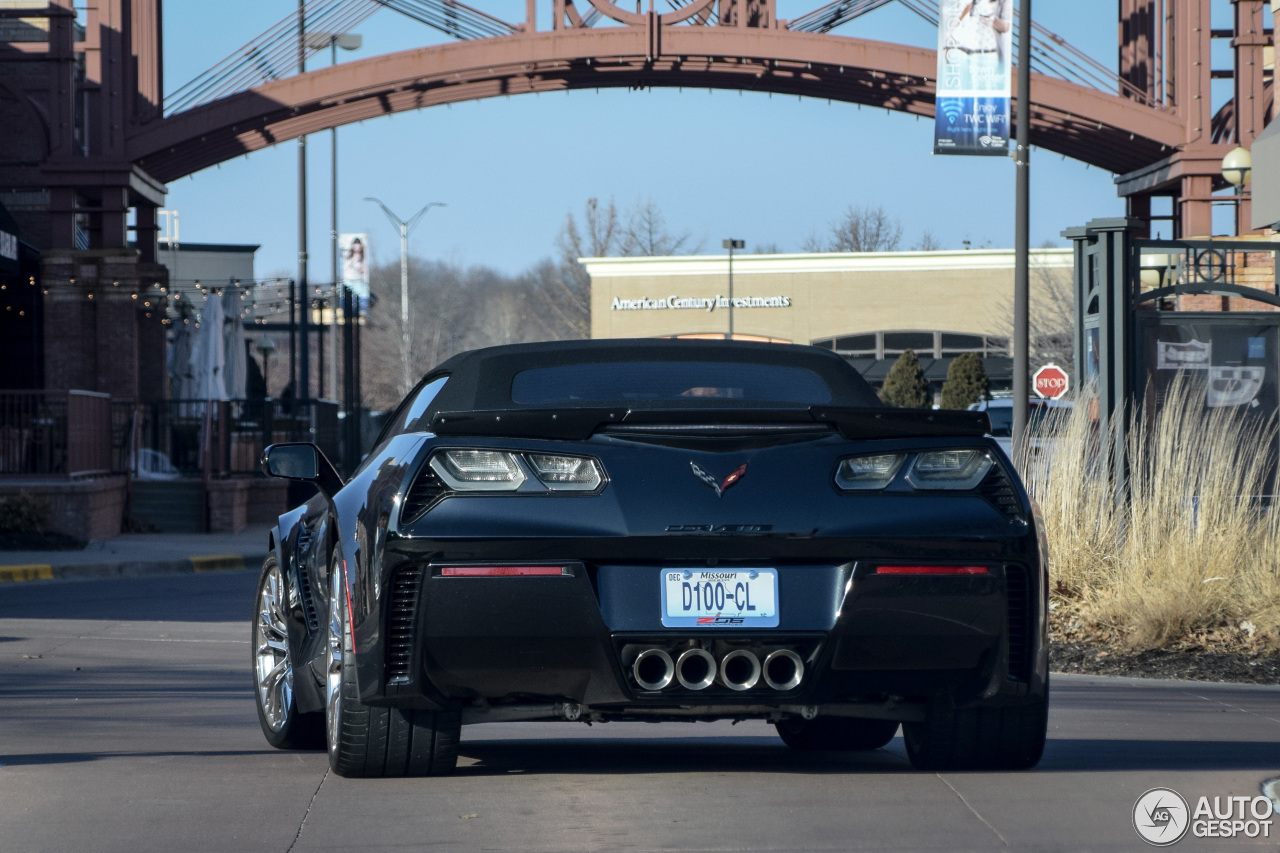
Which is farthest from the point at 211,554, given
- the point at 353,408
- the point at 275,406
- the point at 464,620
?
the point at 464,620

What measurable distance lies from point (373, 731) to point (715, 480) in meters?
1.30

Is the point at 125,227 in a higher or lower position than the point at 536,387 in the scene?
higher

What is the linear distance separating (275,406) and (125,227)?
6.19 metres

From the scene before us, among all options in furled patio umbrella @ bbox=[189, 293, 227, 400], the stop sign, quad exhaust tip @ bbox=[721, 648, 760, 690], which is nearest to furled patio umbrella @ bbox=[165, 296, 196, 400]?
furled patio umbrella @ bbox=[189, 293, 227, 400]

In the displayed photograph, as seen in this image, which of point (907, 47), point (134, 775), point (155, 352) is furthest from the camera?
point (155, 352)

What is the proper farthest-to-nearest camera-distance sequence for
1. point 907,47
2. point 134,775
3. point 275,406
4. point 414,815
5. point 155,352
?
point 155,352, point 907,47, point 275,406, point 134,775, point 414,815

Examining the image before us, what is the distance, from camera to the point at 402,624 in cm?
467

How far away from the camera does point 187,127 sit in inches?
1115

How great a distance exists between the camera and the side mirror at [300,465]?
5.79 meters

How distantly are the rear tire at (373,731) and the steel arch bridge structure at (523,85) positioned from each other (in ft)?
78.4

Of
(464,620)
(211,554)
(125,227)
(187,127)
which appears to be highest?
(187,127)

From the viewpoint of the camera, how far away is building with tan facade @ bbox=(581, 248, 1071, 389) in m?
70.6

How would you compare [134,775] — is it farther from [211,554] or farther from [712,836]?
[211,554]

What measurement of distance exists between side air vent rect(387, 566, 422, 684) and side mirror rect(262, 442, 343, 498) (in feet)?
3.81
